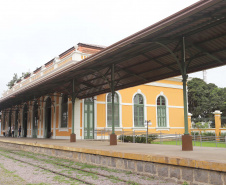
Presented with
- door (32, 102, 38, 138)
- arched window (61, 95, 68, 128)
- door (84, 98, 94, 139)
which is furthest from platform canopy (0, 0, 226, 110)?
door (32, 102, 38, 138)

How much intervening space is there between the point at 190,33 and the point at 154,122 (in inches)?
638

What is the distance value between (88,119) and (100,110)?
1.30 meters

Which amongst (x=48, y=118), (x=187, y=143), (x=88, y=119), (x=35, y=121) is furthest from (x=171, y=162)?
(x=35, y=121)

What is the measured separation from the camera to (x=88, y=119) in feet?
64.7

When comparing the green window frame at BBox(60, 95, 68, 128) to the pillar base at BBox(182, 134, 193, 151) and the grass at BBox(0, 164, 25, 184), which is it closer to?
the grass at BBox(0, 164, 25, 184)

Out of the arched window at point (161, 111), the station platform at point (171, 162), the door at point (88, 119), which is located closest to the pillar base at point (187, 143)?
the station platform at point (171, 162)

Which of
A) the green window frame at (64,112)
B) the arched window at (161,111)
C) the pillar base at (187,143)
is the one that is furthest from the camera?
the arched window at (161,111)

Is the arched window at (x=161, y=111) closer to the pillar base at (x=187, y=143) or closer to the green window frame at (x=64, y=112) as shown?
the green window frame at (x=64, y=112)

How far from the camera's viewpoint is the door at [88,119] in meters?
19.5

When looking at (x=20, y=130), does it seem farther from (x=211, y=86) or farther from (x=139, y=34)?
(x=211, y=86)

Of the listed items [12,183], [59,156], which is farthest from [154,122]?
[12,183]

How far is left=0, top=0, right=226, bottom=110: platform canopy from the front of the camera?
6.87 meters

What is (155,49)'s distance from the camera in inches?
388

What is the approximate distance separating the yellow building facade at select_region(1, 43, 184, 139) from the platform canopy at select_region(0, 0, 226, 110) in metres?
6.08
